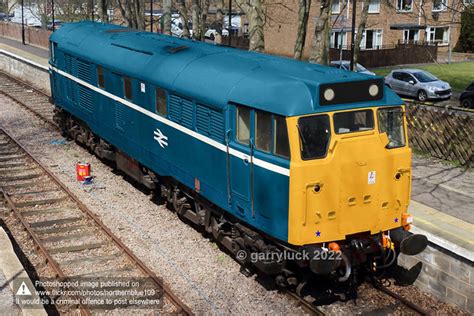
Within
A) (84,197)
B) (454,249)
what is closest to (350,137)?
(454,249)

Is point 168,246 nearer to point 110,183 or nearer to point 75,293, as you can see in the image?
point 75,293

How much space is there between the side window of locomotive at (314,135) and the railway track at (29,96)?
47.8ft

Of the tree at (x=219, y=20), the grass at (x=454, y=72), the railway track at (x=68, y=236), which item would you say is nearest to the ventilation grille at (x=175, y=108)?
the railway track at (x=68, y=236)

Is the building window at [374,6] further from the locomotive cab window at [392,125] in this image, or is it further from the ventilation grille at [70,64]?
the locomotive cab window at [392,125]

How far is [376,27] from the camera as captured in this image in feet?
168

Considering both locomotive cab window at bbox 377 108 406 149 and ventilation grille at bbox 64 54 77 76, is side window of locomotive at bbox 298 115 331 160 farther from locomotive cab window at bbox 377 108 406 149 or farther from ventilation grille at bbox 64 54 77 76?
ventilation grille at bbox 64 54 77 76

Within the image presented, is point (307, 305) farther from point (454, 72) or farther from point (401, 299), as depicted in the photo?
point (454, 72)

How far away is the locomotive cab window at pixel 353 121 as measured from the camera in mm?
8875

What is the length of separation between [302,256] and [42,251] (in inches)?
204

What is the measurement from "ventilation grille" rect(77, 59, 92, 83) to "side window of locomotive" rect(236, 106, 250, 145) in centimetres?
767

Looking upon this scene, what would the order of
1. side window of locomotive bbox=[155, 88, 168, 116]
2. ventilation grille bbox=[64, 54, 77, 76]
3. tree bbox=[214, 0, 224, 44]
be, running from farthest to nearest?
tree bbox=[214, 0, 224, 44]
ventilation grille bbox=[64, 54, 77, 76]
side window of locomotive bbox=[155, 88, 168, 116]

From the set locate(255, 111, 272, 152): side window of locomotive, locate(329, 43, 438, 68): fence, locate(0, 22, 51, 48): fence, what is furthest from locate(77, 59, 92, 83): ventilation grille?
locate(329, 43, 438, 68): fence

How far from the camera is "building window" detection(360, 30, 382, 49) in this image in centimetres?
5150

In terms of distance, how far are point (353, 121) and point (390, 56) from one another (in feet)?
125
